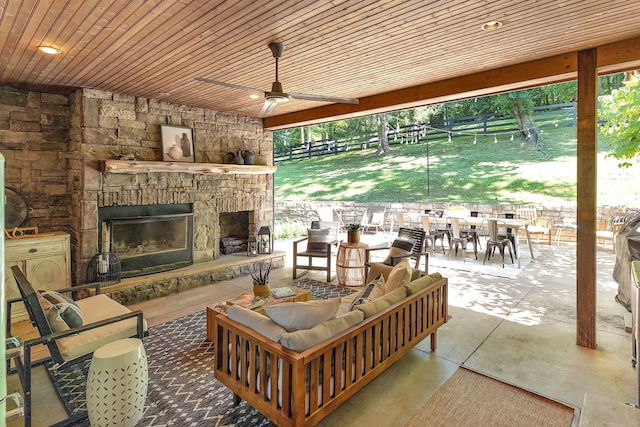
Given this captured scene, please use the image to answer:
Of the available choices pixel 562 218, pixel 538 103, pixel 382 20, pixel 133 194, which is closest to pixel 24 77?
pixel 133 194

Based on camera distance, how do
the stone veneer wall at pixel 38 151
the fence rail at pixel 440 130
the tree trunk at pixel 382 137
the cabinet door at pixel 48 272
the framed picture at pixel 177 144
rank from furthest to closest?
the tree trunk at pixel 382 137
the fence rail at pixel 440 130
the framed picture at pixel 177 144
the stone veneer wall at pixel 38 151
the cabinet door at pixel 48 272

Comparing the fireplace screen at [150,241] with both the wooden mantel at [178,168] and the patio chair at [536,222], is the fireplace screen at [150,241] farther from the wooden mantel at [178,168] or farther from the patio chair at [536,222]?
the patio chair at [536,222]

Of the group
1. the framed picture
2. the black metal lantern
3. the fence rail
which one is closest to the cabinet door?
the framed picture

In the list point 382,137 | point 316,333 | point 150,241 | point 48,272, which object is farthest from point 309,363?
point 382,137

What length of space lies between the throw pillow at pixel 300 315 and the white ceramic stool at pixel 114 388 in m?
0.93

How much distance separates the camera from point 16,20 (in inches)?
99.9

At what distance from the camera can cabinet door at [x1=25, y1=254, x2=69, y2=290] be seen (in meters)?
3.98

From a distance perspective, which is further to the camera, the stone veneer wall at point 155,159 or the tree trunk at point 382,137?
the tree trunk at point 382,137

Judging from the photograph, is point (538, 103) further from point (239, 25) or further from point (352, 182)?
point (239, 25)

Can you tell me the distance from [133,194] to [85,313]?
2.27 m

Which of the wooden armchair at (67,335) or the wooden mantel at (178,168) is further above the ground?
the wooden mantel at (178,168)

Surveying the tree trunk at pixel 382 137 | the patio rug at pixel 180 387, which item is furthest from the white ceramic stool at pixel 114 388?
the tree trunk at pixel 382 137

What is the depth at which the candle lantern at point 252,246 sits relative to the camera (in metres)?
6.11

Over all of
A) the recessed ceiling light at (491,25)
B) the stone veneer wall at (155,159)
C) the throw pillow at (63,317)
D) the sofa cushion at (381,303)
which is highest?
the recessed ceiling light at (491,25)
